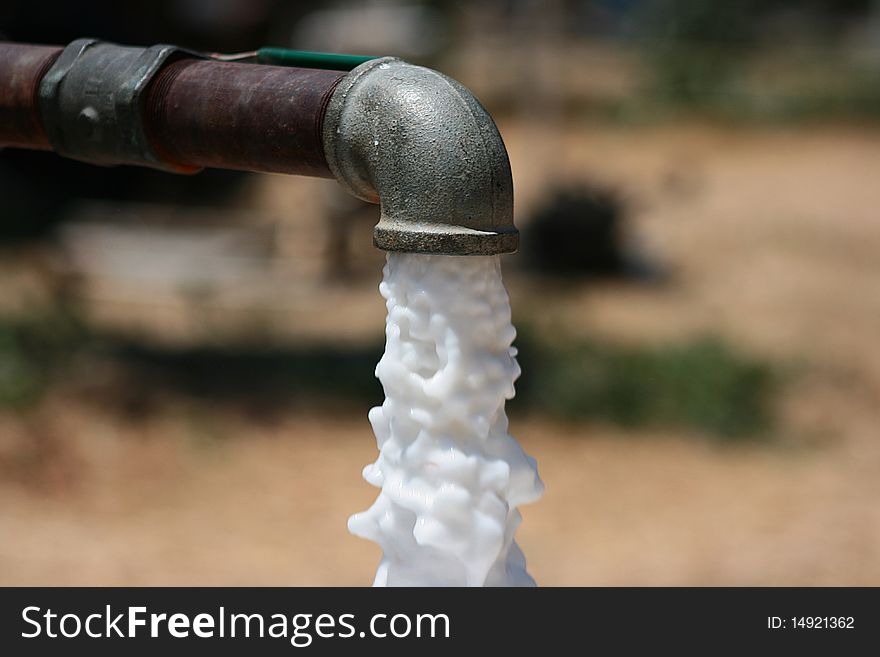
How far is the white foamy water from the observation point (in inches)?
72.8

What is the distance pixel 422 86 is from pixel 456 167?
146 millimetres

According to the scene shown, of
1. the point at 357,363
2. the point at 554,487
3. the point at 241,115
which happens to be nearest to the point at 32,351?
the point at 357,363

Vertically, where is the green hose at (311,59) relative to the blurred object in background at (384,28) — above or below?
below

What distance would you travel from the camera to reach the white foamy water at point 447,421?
72.8 inches

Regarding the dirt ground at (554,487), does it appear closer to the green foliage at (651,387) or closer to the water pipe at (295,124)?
the green foliage at (651,387)

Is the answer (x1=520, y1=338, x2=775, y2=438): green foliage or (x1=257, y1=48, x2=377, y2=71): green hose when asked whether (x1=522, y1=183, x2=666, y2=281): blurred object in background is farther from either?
(x1=257, y1=48, x2=377, y2=71): green hose

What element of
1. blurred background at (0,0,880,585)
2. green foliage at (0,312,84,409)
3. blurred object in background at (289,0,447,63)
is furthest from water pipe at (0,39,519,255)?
blurred object in background at (289,0,447,63)

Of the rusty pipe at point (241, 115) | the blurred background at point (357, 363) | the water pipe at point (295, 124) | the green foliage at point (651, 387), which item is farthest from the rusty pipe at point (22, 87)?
the green foliage at point (651, 387)

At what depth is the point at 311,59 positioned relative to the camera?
82.4 inches

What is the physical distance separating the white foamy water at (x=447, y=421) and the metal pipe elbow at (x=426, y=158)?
6 centimetres

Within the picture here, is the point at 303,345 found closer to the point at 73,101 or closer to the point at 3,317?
the point at 3,317

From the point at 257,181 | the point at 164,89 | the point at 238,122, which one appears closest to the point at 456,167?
the point at 238,122

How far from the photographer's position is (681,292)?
1029 cm

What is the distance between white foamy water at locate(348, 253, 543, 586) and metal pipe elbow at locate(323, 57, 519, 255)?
6 cm
